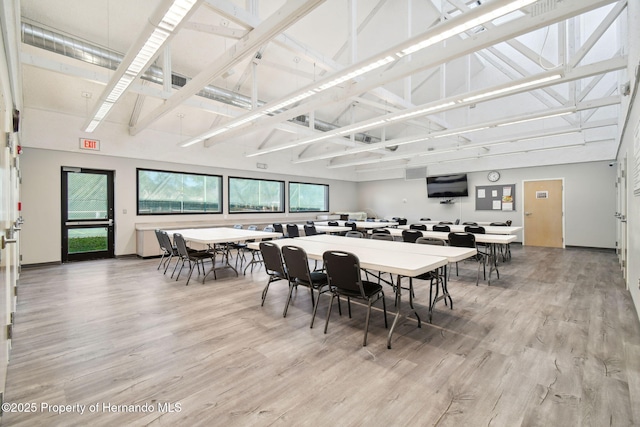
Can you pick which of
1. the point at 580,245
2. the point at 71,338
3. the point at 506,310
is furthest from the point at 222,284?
the point at 580,245

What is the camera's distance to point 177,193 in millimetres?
7766

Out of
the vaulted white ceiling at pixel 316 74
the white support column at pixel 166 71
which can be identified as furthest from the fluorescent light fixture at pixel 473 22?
the white support column at pixel 166 71

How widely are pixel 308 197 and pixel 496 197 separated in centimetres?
650

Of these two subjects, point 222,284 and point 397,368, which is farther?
point 222,284

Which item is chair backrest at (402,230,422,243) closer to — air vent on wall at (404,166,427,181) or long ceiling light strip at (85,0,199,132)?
long ceiling light strip at (85,0,199,132)

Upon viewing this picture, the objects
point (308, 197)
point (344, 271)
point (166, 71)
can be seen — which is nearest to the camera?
point (344, 271)

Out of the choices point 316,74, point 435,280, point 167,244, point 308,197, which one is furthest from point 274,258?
point 308,197

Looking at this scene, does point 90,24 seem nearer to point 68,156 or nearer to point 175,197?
point 68,156

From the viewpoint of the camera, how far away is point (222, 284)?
4445 millimetres

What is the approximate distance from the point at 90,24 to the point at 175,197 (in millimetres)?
4166

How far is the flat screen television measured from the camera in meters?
9.78

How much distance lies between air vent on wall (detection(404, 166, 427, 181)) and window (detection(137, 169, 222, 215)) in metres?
6.81

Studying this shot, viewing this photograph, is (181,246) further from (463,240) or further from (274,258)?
(463,240)

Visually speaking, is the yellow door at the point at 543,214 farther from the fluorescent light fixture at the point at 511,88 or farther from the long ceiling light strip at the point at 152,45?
the long ceiling light strip at the point at 152,45
